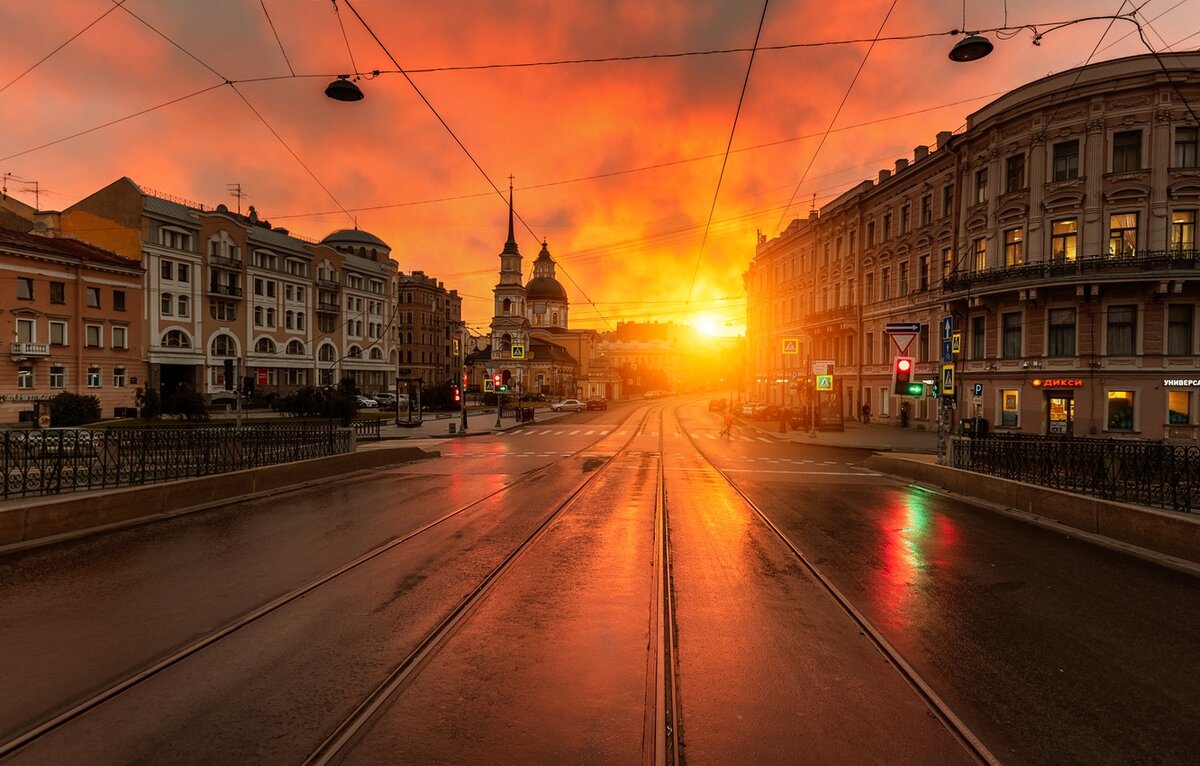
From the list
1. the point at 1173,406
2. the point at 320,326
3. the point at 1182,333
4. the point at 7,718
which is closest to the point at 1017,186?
the point at 1182,333

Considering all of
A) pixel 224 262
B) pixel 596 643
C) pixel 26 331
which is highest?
pixel 224 262

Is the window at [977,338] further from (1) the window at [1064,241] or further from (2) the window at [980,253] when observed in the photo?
(1) the window at [1064,241]

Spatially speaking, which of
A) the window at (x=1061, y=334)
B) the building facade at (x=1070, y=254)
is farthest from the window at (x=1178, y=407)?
the window at (x=1061, y=334)

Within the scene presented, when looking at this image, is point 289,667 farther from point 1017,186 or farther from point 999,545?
point 1017,186

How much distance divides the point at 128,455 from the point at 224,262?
52.0 metres

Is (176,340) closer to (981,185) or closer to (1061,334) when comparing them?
(981,185)

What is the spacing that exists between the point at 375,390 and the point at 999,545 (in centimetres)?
7503

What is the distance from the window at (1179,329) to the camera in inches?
1070

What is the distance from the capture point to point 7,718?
4.12 meters

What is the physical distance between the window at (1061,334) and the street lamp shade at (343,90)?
Answer: 3232 centimetres

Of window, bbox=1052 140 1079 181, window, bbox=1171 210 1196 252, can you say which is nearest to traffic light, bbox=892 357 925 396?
window, bbox=1171 210 1196 252

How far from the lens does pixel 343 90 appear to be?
1273 centimetres

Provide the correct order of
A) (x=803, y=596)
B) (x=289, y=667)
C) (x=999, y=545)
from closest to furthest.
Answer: (x=289, y=667), (x=803, y=596), (x=999, y=545)

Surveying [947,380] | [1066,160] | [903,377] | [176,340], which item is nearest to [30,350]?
[176,340]
